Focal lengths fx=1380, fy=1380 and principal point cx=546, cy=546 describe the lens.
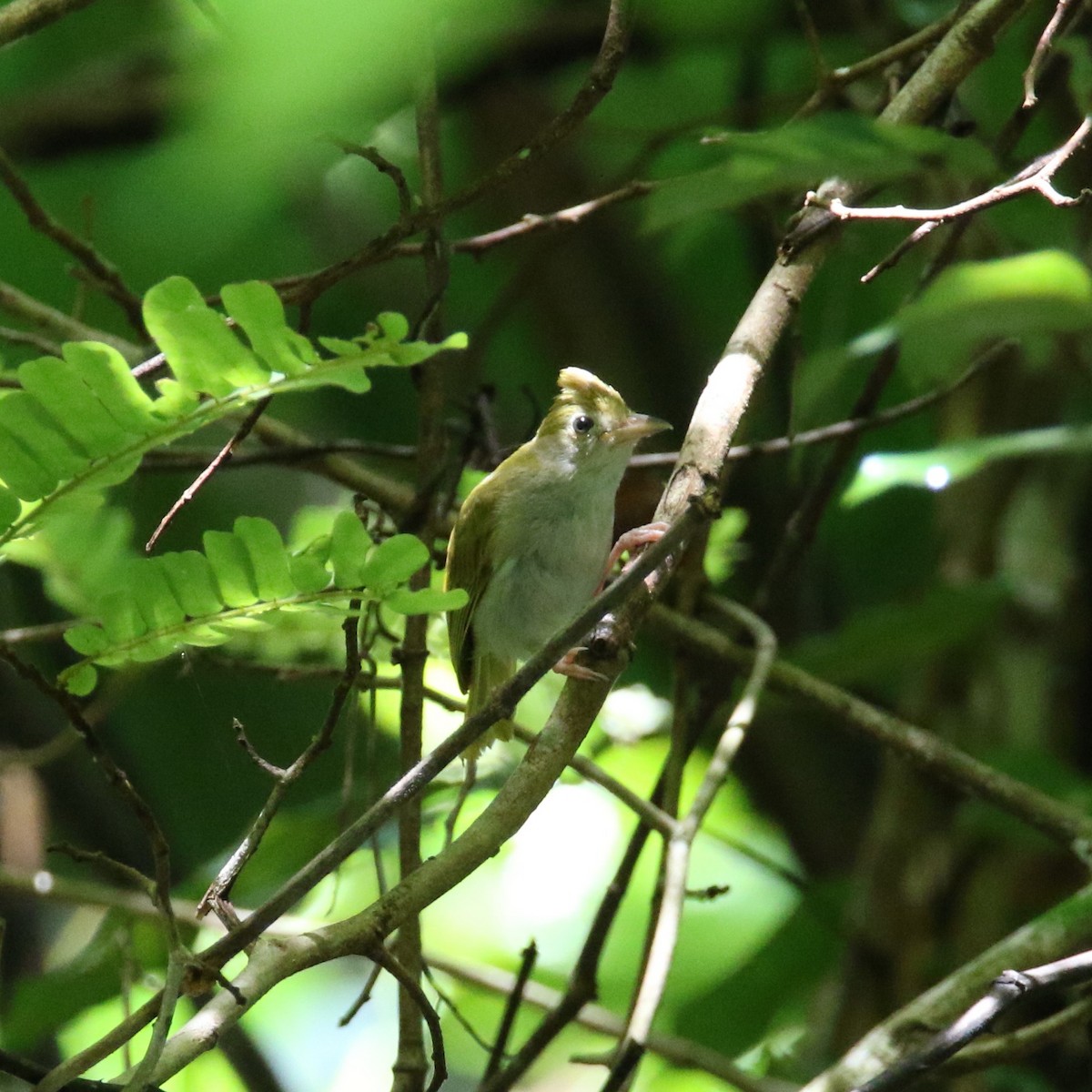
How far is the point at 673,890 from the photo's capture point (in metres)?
1.71

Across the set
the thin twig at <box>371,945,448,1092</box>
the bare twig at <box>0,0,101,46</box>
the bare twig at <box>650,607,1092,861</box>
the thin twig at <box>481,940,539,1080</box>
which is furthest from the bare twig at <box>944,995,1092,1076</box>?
the bare twig at <box>0,0,101,46</box>

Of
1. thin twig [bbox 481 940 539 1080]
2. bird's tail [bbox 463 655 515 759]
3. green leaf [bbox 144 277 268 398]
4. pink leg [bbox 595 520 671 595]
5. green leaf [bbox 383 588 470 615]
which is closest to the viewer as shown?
green leaf [bbox 144 277 268 398]

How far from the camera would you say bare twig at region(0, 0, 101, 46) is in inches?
59.8

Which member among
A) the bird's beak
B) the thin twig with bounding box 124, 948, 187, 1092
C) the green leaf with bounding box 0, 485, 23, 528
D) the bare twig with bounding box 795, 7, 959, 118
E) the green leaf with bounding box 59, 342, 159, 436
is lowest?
the thin twig with bounding box 124, 948, 187, 1092

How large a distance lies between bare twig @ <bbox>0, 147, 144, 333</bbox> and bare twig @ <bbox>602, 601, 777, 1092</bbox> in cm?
104

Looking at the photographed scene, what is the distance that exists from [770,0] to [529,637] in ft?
4.74

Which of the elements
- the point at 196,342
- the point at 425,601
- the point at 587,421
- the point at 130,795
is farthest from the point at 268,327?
the point at 587,421

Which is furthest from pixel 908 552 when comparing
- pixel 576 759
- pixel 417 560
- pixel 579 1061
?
pixel 417 560

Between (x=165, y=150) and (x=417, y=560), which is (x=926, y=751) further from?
(x=165, y=150)

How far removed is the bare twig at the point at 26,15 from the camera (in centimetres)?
152

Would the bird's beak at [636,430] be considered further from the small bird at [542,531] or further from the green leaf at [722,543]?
the green leaf at [722,543]

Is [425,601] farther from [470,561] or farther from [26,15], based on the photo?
[470,561]

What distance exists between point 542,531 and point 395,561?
4.37ft

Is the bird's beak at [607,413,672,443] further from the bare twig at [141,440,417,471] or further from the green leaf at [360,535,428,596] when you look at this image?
the green leaf at [360,535,428,596]
